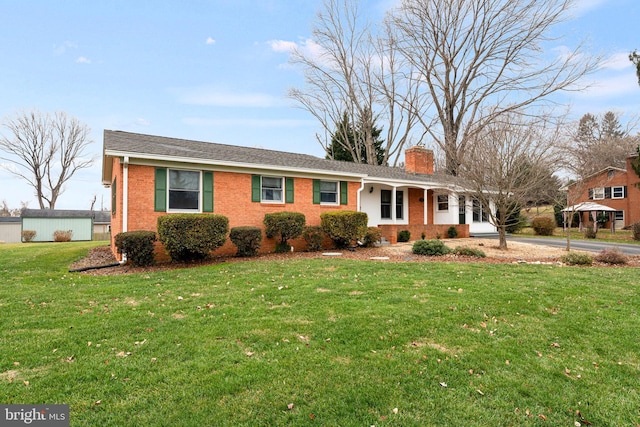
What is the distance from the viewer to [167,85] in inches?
680

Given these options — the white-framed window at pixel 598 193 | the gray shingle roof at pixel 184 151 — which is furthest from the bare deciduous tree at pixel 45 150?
the white-framed window at pixel 598 193

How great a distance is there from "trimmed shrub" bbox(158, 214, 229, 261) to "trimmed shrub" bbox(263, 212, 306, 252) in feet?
6.54

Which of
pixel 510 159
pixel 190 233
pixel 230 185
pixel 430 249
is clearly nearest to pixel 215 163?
pixel 230 185

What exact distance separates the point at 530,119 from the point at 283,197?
429 inches

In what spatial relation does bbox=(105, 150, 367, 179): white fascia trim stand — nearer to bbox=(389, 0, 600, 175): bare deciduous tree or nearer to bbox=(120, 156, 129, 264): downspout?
bbox=(120, 156, 129, 264): downspout

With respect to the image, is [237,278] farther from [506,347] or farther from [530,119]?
[530,119]

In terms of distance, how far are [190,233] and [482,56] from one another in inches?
1045

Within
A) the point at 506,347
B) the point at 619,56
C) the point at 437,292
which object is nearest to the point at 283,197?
the point at 437,292

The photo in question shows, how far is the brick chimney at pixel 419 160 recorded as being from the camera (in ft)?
66.3

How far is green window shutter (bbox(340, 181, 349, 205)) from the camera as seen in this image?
46.1 ft
